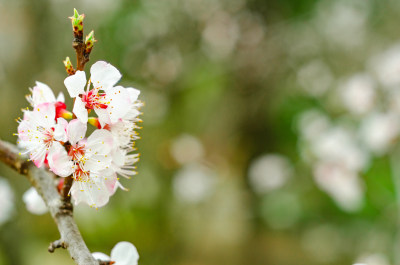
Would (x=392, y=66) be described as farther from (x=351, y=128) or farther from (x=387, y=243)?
(x=387, y=243)

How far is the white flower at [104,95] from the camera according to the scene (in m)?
0.53

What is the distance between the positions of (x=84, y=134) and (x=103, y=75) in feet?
0.32

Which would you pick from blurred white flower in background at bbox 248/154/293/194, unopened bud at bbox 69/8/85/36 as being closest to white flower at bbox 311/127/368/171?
blurred white flower in background at bbox 248/154/293/194

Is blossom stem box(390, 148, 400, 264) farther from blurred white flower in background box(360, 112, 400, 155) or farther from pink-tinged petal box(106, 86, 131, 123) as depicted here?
pink-tinged petal box(106, 86, 131, 123)

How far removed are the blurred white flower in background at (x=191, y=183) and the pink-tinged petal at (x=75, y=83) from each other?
8.14ft

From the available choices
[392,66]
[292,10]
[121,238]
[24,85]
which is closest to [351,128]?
Result: [392,66]

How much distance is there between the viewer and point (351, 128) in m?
2.60

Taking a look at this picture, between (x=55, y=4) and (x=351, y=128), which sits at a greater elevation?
(x=55, y=4)

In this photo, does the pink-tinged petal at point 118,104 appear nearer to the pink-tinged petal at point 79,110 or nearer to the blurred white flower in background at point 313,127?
the pink-tinged petal at point 79,110

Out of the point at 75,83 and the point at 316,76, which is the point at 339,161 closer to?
the point at 316,76

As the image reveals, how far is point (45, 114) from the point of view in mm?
566

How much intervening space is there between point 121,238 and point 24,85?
1.30m

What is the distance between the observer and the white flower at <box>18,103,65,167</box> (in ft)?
1.86

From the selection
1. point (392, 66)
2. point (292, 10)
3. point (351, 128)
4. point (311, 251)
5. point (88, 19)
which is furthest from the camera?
point (292, 10)
